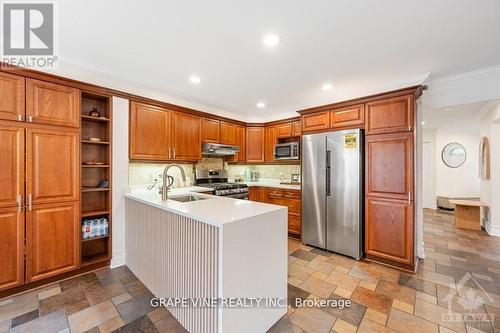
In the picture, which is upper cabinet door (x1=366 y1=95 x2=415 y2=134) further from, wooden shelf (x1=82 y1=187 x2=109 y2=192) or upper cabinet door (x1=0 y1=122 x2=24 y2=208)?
upper cabinet door (x1=0 y1=122 x2=24 y2=208)

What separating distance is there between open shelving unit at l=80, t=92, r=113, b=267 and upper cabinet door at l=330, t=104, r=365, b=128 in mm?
3201

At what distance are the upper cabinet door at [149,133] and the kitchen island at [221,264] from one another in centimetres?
123

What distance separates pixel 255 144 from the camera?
4.85m

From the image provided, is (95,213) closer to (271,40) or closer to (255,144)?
(271,40)

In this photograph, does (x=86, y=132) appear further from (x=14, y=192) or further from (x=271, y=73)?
(x=271, y=73)

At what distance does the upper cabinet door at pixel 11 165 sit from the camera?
6.77 ft

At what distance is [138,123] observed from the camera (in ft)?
9.98

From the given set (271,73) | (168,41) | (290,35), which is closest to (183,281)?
(168,41)

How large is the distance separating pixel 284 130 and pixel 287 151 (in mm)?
524

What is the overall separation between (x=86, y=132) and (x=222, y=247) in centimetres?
267

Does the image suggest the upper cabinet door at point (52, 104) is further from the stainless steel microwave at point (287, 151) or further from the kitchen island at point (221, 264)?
the stainless steel microwave at point (287, 151)

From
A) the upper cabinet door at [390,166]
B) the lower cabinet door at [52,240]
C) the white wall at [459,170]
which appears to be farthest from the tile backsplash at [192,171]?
the white wall at [459,170]

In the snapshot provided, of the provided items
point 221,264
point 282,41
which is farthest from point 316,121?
point 221,264

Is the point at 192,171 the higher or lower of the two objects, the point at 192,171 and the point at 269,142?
the lower
